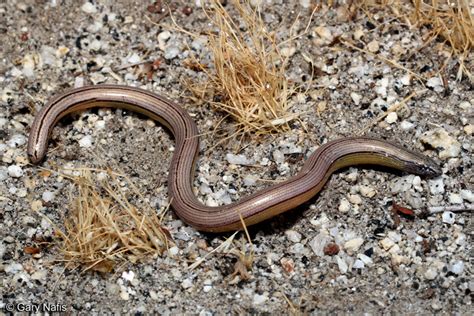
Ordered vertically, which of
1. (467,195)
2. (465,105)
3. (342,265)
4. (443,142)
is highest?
(465,105)

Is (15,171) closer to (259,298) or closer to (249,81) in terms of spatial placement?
(249,81)

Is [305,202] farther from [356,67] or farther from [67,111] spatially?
[67,111]

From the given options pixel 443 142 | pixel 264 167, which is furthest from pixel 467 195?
pixel 264 167

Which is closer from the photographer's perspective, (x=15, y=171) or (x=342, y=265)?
(x=342, y=265)

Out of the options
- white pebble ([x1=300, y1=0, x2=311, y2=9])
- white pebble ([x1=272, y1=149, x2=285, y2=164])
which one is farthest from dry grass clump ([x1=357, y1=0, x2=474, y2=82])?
white pebble ([x1=272, y1=149, x2=285, y2=164])

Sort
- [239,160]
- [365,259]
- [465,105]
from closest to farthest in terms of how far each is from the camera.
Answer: [365,259] < [239,160] < [465,105]

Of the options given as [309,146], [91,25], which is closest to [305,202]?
[309,146]

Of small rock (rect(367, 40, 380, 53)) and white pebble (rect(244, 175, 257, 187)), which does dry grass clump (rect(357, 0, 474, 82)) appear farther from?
white pebble (rect(244, 175, 257, 187))

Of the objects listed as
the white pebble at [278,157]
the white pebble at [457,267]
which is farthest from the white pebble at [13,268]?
the white pebble at [457,267]
